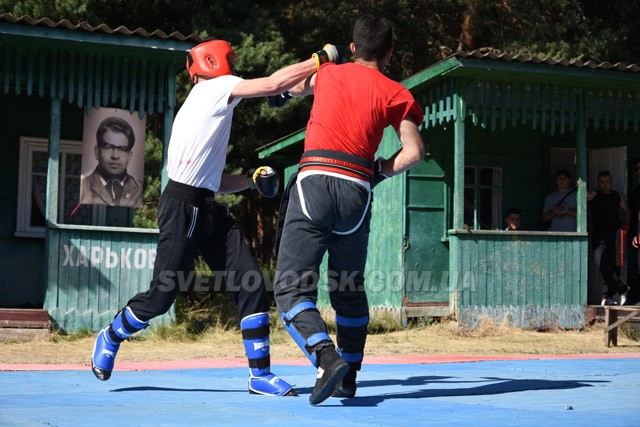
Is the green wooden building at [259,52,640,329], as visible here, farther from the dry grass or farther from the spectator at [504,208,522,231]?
the spectator at [504,208,522,231]

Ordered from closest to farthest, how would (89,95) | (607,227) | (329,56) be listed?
(329,56) < (89,95) < (607,227)

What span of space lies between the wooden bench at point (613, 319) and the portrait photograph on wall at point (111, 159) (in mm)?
5723

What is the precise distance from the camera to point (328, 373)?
508 cm

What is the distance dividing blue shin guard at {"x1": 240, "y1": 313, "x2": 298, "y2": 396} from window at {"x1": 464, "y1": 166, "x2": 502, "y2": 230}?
30.0ft

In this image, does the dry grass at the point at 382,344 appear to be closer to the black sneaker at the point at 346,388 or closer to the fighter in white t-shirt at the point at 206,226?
the fighter in white t-shirt at the point at 206,226

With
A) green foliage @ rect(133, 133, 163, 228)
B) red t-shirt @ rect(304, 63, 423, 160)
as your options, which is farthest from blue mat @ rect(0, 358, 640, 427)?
green foliage @ rect(133, 133, 163, 228)

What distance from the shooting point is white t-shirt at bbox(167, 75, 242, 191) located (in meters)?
6.11

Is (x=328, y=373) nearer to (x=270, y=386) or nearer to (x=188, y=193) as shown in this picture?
(x=270, y=386)

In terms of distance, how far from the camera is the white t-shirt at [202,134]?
6.11 metres

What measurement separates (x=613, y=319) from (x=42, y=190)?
7561 mm

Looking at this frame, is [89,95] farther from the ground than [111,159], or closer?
farther from the ground

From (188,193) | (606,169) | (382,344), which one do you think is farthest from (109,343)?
(606,169)

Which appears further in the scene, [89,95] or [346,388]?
[89,95]

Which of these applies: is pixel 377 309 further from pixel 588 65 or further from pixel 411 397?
pixel 411 397
